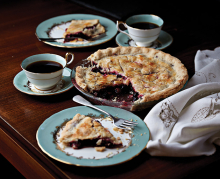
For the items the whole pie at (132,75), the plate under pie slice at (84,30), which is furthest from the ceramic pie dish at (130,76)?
the plate under pie slice at (84,30)

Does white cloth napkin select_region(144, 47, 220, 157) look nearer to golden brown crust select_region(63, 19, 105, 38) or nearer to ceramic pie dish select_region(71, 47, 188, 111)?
ceramic pie dish select_region(71, 47, 188, 111)

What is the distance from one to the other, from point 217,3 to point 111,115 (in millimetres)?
2446

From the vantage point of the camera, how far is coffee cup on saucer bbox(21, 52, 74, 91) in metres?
1.56

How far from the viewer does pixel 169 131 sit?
1.33m

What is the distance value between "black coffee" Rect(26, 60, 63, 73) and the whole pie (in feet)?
0.44

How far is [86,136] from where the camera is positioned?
48.1 inches

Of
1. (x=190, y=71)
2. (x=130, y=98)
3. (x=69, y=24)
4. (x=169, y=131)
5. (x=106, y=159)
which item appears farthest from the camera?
(x=69, y=24)

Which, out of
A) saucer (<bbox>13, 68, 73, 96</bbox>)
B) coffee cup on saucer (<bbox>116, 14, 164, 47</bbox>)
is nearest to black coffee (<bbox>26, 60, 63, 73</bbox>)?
saucer (<bbox>13, 68, 73, 96</bbox>)

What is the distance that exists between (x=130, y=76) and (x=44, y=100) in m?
0.57

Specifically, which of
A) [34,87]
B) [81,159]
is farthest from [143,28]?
[81,159]

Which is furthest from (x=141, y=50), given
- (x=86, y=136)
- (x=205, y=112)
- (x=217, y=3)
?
(x=217, y=3)

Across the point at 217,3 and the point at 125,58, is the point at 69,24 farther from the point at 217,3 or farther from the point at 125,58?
the point at 217,3

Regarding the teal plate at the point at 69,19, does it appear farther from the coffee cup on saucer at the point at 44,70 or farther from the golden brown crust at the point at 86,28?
the coffee cup on saucer at the point at 44,70

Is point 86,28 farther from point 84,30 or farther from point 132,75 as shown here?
point 132,75
